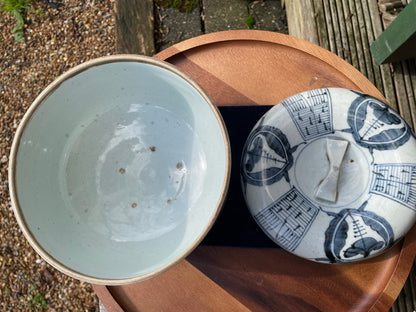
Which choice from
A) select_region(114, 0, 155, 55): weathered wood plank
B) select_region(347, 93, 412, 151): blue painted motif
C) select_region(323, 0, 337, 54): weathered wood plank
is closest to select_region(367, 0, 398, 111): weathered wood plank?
select_region(323, 0, 337, 54): weathered wood plank

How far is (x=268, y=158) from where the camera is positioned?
523 millimetres

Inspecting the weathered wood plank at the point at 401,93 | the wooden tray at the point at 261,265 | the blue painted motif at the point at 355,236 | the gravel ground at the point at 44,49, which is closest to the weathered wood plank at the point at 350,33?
the weathered wood plank at the point at 401,93

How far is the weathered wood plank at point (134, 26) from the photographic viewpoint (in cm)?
106

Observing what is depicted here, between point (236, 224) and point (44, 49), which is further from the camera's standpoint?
point (44, 49)

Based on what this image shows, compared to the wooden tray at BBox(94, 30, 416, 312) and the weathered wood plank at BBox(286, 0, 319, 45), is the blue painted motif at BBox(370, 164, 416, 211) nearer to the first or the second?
the wooden tray at BBox(94, 30, 416, 312)

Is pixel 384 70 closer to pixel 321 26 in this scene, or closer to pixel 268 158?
pixel 321 26

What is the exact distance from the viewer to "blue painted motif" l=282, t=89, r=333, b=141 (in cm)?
53

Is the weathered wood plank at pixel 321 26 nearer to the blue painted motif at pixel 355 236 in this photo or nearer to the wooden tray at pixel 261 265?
the wooden tray at pixel 261 265

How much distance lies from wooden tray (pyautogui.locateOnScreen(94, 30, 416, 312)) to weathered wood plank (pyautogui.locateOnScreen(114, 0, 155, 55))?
414 millimetres

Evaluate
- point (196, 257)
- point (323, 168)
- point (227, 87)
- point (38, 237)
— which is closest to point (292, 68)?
point (227, 87)

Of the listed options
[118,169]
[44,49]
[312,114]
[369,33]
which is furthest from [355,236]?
[44,49]

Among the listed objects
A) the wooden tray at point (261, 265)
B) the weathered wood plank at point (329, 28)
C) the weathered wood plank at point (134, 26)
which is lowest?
the wooden tray at point (261, 265)

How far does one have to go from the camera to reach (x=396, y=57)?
0.86 m

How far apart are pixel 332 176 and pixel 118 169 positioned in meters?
0.37
